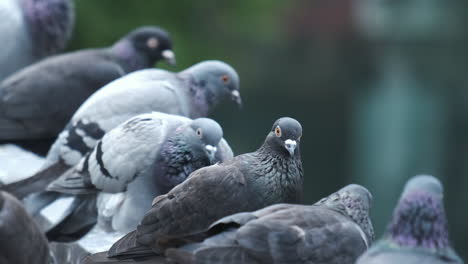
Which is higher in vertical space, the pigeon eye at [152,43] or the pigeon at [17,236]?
the pigeon eye at [152,43]

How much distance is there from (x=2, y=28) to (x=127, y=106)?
2.63 metres

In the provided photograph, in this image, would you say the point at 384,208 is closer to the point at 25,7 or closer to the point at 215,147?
the point at 25,7

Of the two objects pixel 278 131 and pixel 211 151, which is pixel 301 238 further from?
pixel 211 151

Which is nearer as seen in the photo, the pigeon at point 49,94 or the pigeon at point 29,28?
the pigeon at point 49,94

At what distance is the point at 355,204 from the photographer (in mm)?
4488

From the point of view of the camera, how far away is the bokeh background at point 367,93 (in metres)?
22.1

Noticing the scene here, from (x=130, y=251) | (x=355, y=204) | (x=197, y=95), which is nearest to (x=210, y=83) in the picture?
(x=197, y=95)

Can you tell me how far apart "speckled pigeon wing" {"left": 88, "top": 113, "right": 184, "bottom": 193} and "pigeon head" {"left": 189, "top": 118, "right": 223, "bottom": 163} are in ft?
0.81

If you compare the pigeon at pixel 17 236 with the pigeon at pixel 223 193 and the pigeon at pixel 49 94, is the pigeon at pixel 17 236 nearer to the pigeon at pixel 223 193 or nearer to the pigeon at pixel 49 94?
the pigeon at pixel 223 193

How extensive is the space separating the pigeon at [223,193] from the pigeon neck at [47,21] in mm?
4076

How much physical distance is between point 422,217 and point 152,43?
422cm

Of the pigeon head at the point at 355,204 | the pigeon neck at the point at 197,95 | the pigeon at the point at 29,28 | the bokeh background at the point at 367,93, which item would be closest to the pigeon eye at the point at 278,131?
the pigeon head at the point at 355,204

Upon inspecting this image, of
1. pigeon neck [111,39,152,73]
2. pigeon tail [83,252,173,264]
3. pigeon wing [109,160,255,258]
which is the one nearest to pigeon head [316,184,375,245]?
pigeon wing [109,160,255,258]

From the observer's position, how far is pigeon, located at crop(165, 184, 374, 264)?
4.03 metres
